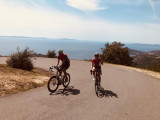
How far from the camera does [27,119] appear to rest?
4629 millimetres

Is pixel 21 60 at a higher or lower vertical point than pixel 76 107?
higher

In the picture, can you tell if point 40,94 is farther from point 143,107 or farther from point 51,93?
point 143,107

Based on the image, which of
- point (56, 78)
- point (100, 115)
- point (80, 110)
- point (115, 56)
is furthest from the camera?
point (115, 56)

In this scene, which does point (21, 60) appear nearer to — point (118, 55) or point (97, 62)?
point (97, 62)

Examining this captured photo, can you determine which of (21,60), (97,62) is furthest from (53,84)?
(21,60)

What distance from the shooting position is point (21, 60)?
44.5ft

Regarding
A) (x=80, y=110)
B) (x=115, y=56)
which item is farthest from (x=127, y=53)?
(x=80, y=110)

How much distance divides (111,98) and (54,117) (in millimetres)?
3493

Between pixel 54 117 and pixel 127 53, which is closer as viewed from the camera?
pixel 54 117

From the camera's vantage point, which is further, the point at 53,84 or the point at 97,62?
the point at 97,62

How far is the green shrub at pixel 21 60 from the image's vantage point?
44.0 ft

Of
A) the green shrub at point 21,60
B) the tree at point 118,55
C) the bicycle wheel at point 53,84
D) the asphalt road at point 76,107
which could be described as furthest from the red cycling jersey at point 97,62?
the tree at point 118,55

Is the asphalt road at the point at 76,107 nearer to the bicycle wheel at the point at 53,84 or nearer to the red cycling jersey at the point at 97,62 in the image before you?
the bicycle wheel at the point at 53,84

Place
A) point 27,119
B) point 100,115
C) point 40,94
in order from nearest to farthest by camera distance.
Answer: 1. point 27,119
2. point 100,115
3. point 40,94
